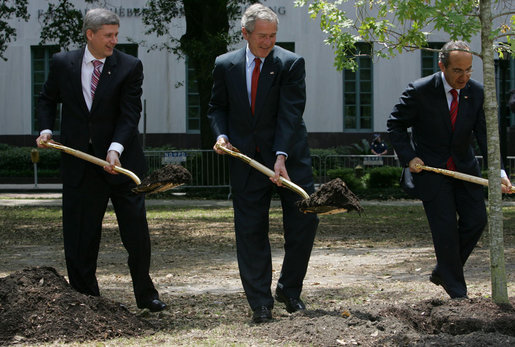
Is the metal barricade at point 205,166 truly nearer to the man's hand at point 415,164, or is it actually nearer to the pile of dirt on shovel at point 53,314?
the man's hand at point 415,164

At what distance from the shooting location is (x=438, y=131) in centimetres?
645

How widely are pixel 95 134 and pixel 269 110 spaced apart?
1226 mm

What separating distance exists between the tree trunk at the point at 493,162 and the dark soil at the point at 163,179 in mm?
2027

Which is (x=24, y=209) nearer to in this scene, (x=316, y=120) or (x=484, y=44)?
(x=484, y=44)

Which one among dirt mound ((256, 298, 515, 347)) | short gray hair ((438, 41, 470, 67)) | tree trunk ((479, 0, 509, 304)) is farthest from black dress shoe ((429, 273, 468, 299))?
short gray hair ((438, 41, 470, 67))

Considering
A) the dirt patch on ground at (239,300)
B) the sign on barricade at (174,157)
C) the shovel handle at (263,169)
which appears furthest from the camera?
the sign on barricade at (174,157)

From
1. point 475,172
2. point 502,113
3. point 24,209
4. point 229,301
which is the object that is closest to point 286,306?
point 229,301

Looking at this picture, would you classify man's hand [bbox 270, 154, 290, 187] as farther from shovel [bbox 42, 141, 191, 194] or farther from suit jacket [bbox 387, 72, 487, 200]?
suit jacket [bbox 387, 72, 487, 200]

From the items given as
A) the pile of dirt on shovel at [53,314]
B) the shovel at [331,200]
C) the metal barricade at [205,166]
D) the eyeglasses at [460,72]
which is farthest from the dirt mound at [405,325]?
the metal barricade at [205,166]

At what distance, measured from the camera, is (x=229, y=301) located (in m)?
7.02

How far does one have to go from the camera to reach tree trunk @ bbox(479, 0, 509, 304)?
549 cm

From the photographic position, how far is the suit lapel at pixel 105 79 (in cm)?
624

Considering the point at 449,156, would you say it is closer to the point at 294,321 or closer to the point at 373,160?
the point at 294,321

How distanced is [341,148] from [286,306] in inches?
1049
